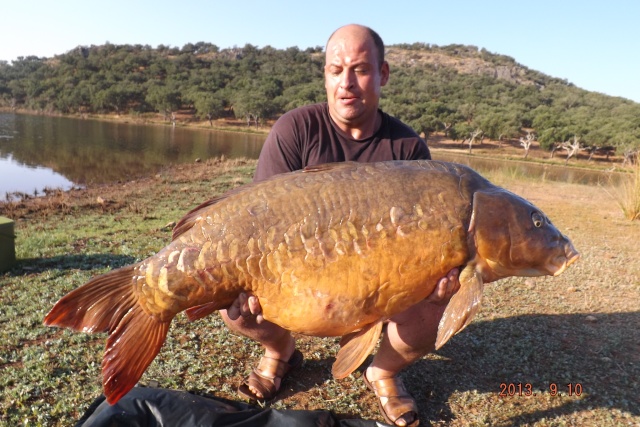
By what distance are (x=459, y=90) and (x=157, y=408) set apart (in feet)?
Result: 224

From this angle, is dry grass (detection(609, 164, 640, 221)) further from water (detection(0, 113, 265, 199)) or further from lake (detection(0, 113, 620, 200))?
water (detection(0, 113, 265, 199))

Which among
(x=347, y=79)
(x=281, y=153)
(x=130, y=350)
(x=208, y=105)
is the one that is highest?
(x=208, y=105)

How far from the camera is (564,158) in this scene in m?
39.6

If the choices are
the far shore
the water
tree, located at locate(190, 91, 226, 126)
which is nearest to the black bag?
the water

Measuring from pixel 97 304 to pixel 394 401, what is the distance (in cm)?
153

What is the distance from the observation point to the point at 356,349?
A: 1.82 metres

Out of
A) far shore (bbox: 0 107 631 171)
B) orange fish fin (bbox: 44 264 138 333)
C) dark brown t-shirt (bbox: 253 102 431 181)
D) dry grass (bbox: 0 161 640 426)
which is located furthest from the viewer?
far shore (bbox: 0 107 631 171)

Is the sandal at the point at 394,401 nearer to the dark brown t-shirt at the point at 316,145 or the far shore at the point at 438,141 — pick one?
the dark brown t-shirt at the point at 316,145

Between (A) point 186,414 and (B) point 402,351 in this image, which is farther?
(B) point 402,351

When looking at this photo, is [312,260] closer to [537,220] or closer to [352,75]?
[537,220]

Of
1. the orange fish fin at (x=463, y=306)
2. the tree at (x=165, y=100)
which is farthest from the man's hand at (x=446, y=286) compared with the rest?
the tree at (x=165, y=100)

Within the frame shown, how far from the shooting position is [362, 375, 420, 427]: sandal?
220 centimetres

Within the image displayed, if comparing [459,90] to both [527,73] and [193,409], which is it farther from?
[193,409]

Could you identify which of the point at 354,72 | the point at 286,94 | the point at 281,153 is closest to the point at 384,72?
the point at 354,72
